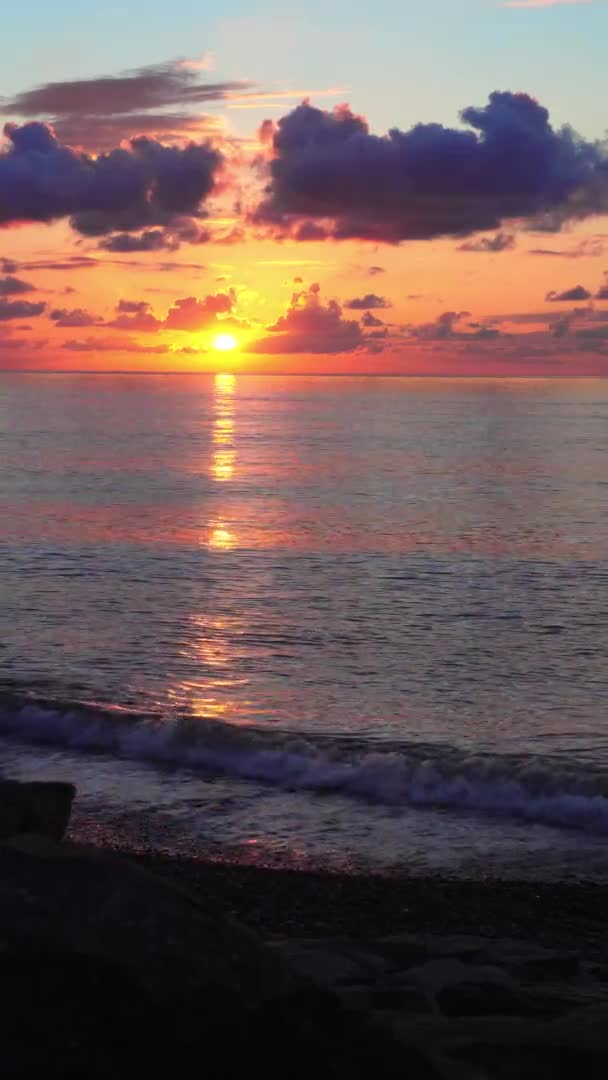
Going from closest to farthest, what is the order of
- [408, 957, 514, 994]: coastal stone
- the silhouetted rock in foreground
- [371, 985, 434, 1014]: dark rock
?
the silhouetted rock in foreground
[371, 985, 434, 1014]: dark rock
[408, 957, 514, 994]: coastal stone

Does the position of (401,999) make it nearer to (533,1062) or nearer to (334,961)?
(334,961)

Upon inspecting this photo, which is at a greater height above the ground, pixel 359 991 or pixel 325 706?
pixel 359 991

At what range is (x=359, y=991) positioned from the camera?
774 centimetres

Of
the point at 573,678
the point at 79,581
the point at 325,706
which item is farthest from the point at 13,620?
the point at 573,678

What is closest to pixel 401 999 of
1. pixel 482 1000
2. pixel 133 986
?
pixel 482 1000

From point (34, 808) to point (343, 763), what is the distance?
719 cm

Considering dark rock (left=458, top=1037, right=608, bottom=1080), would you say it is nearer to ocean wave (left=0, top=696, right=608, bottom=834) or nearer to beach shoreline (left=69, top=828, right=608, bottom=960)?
beach shoreline (left=69, top=828, right=608, bottom=960)

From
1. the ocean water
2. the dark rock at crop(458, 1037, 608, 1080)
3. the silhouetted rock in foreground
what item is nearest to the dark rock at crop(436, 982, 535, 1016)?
the dark rock at crop(458, 1037, 608, 1080)

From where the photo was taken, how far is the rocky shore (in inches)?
213

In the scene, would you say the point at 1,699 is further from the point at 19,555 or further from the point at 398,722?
the point at 19,555

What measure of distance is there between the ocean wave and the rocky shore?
475cm

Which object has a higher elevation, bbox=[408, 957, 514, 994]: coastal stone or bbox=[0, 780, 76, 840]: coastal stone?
bbox=[0, 780, 76, 840]: coastal stone

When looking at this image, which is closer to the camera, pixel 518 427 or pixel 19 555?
pixel 19 555

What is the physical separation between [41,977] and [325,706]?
12941mm
